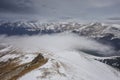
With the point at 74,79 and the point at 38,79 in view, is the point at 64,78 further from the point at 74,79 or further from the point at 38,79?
the point at 38,79

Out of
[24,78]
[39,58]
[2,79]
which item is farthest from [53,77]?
[39,58]

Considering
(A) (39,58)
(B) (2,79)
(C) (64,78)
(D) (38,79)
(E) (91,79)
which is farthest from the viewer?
(A) (39,58)

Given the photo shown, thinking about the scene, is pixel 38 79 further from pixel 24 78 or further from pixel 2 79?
pixel 2 79

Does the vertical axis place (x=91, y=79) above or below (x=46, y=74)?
below

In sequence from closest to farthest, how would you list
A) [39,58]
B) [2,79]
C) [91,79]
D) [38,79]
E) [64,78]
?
[38,79]
[64,78]
[2,79]
[91,79]
[39,58]

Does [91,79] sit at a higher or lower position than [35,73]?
lower

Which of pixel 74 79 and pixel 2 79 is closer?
pixel 74 79

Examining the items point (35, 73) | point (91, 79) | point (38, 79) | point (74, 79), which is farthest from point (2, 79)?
point (91, 79)

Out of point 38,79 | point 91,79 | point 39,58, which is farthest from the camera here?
point 39,58

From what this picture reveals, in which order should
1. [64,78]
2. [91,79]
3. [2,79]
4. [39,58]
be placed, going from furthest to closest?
[39,58] < [91,79] < [2,79] < [64,78]
